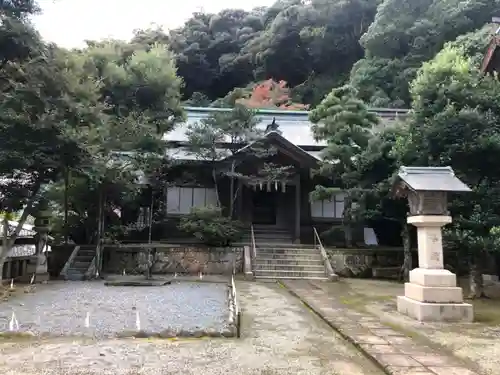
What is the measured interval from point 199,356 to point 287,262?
1010 cm

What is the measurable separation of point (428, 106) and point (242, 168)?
845 cm

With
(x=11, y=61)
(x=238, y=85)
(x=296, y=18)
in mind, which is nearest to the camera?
(x=11, y=61)

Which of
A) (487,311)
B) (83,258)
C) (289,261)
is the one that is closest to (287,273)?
(289,261)

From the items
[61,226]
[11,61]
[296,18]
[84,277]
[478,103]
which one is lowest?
[84,277]

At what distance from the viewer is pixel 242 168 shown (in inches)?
695

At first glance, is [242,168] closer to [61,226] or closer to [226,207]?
[226,207]

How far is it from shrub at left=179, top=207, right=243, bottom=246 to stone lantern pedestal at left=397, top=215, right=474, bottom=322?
790cm

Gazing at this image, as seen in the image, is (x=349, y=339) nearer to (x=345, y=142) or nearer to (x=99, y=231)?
(x=345, y=142)

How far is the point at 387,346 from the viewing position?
17.6 ft

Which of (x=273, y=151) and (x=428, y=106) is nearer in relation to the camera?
(x=428, y=106)

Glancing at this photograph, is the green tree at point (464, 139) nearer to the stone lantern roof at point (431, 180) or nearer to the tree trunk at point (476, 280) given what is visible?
the tree trunk at point (476, 280)

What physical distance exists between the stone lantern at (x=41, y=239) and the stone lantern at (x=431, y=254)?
10566mm

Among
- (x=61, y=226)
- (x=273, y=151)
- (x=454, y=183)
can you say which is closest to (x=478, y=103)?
(x=454, y=183)

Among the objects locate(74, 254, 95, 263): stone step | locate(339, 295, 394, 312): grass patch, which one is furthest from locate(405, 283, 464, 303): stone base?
locate(74, 254, 95, 263): stone step
